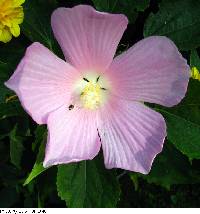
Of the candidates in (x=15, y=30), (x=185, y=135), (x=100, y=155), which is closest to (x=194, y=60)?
(x=185, y=135)

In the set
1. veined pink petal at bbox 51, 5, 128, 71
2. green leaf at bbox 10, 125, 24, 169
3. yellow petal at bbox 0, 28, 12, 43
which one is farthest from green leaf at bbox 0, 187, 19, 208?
veined pink petal at bbox 51, 5, 128, 71

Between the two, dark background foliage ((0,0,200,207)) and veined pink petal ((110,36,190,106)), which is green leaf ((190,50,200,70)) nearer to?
dark background foliage ((0,0,200,207))

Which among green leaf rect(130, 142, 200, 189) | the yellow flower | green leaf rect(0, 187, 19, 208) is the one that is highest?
the yellow flower

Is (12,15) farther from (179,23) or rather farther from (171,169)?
(171,169)

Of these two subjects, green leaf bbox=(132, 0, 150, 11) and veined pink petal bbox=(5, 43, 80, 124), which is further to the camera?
green leaf bbox=(132, 0, 150, 11)

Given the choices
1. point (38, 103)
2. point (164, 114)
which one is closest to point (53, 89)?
point (38, 103)

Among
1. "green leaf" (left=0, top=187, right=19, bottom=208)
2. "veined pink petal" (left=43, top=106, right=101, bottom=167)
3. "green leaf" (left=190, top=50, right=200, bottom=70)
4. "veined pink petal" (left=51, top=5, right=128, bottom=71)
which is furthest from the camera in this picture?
"green leaf" (left=0, top=187, right=19, bottom=208)
